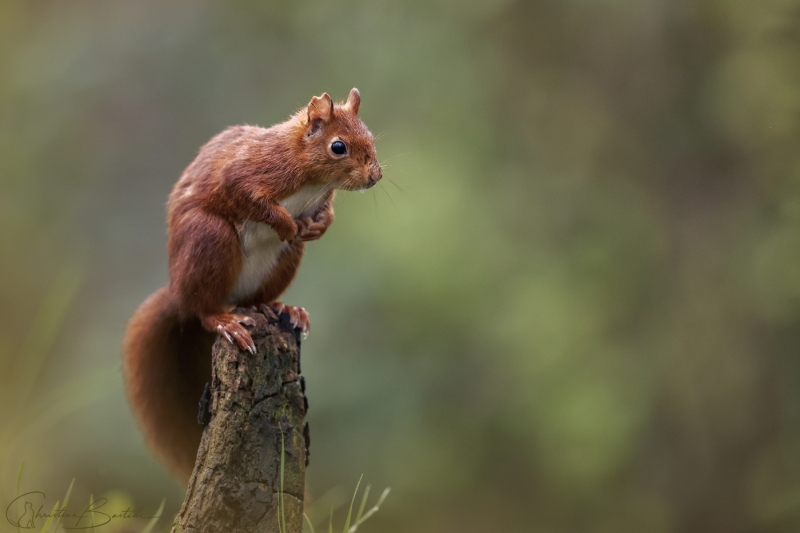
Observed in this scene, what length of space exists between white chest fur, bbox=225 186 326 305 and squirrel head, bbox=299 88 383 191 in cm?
11

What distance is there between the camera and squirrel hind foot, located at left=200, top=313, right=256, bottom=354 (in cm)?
198

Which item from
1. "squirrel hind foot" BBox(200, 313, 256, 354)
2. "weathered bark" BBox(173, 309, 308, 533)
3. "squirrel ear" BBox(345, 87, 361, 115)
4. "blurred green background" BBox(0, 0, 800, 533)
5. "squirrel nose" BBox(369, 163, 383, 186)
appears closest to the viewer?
"weathered bark" BBox(173, 309, 308, 533)

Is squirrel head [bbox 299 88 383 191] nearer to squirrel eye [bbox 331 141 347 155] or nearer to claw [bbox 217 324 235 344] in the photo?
squirrel eye [bbox 331 141 347 155]

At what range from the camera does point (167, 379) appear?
2506 mm

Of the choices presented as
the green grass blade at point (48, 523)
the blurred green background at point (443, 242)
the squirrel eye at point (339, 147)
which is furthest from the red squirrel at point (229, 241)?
the blurred green background at point (443, 242)

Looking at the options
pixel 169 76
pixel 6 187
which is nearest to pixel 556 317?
pixel 169 76

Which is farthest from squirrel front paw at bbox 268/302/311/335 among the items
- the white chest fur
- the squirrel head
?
the squirrel head

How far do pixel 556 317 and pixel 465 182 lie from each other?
952mm

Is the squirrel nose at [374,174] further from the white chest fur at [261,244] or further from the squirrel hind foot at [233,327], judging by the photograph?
the squirrel hind foot at [233,327]

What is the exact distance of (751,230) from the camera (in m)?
3.33

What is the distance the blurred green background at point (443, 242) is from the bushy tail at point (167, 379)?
1283 millimetres

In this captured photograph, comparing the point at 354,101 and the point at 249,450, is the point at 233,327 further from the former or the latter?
the point at 354,101

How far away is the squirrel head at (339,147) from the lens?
2.12m

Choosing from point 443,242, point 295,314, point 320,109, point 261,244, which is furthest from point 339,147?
point 443,242
